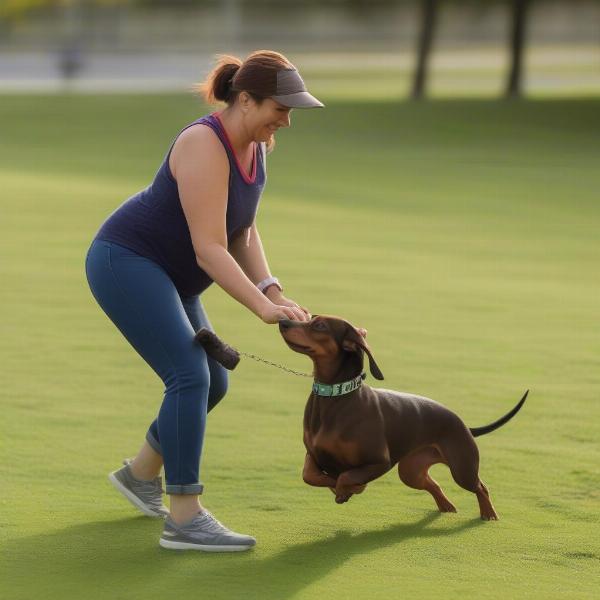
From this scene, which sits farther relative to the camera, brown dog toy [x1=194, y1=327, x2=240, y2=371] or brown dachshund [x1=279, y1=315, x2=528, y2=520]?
brown dog toy [x1=194, y1=327, x2=240, y2=371]

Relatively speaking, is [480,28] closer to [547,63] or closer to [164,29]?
[547,63]

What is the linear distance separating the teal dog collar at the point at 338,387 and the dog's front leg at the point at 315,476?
0.88ft

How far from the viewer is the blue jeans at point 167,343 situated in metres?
5.50

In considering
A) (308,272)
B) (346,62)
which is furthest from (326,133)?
(346,62)

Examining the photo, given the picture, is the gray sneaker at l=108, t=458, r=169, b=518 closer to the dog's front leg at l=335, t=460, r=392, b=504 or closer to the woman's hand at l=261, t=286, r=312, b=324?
the dog's front leg at l=335, t=460, r=392, b=504

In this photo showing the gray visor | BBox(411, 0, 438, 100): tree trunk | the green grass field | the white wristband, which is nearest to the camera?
the gray visor

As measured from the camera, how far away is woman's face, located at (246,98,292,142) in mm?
5414

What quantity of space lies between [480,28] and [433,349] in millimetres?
59243

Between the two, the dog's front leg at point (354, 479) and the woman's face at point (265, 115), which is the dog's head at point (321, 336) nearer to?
the dog's front leg at point (354, 479)

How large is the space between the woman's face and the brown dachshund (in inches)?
26.9

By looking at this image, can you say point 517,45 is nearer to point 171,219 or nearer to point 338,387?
point 171,219

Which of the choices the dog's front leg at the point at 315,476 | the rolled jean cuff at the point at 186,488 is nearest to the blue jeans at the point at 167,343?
the rolled jean cuff at the point at 186,488

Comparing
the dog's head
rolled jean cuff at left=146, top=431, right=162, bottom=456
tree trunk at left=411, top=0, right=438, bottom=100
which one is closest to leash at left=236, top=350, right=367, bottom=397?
the dog's head

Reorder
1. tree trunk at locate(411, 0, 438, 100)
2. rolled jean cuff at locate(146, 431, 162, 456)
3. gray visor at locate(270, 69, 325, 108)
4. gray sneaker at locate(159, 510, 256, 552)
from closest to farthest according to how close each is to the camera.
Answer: gray visor at locate(270, 69, 325, 108) → gray sneaker at locate(159, 510, 256, 552) → rolled jean cuff at locate(146, 431, 162, 456) → tree trunk at locate(411, 0, 438, 100)
